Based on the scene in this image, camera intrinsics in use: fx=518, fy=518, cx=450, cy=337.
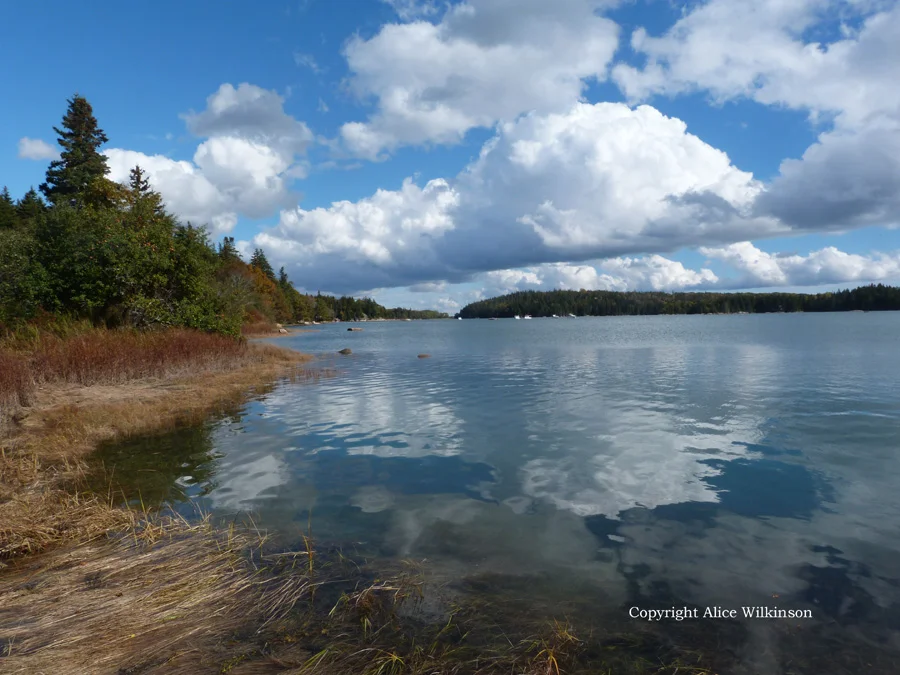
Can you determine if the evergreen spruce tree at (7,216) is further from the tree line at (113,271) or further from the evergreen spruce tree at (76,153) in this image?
the tree line at (113,271)

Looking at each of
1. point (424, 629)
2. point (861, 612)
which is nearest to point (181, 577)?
point (424, 629)

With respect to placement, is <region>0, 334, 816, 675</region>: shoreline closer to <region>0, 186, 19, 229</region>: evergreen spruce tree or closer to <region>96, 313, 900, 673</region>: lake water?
<region>96, 313, 900, 673</region>: lake water

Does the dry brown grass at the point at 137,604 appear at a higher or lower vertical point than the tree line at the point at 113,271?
lower

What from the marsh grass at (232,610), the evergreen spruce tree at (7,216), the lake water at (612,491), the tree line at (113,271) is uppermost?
the evergreen spruce tree at (7,216)

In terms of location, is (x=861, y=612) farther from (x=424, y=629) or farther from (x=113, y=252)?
(x=113, y=252)

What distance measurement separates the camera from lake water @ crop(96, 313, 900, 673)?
727cm

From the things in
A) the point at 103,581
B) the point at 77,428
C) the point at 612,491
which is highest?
the point at 77,428

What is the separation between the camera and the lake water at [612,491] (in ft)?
23.9

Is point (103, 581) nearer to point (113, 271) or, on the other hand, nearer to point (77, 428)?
point (77, 428)

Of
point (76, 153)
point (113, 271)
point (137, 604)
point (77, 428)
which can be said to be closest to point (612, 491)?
point (137, 604)

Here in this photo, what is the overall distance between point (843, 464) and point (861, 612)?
7879 mm

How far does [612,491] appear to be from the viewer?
11.5m

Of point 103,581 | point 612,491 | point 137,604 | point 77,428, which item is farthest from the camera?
point 77,428

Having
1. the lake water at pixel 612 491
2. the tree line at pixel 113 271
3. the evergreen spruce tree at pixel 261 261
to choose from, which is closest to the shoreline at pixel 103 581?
the lake water at pixel 612 491
